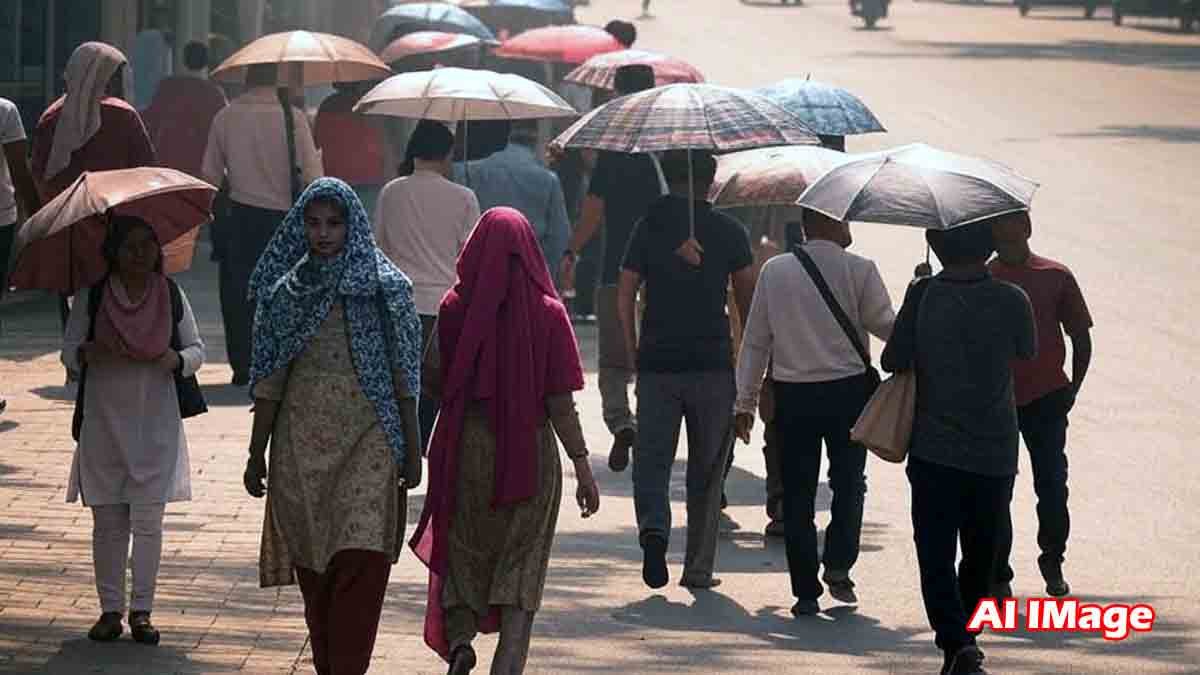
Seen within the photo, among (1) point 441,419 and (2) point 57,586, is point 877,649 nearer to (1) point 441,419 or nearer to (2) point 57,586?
(1) point 441,419

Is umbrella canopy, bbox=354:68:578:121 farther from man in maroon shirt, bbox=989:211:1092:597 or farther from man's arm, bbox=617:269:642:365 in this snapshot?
man in maroon shirt, bbox=989:211:1092:597

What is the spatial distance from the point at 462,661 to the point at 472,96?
19.4 ft

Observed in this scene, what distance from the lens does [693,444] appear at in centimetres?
975

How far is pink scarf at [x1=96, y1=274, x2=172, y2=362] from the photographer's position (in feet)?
27.4

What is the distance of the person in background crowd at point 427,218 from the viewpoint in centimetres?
1197

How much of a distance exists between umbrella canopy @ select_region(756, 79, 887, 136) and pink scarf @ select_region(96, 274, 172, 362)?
4598 millimetres

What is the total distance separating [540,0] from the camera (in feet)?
88.3

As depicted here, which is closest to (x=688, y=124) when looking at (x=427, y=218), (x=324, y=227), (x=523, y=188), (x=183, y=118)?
(x=427, y=218)

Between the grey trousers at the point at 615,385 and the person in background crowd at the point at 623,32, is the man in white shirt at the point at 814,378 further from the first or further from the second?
the person in background crowd at the point at 623,32

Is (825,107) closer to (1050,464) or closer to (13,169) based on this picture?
(1050,464)

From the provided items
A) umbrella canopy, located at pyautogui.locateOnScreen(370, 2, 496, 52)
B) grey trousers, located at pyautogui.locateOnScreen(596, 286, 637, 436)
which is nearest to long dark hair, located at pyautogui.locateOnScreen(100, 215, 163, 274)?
grey trousers, located at pyautogui.locateOnScreen(596, 286, 637, 436)

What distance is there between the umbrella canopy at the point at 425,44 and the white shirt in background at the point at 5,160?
803 cm

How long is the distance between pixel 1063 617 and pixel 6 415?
6220mm

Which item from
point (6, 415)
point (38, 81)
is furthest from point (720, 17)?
point (6, 415)
